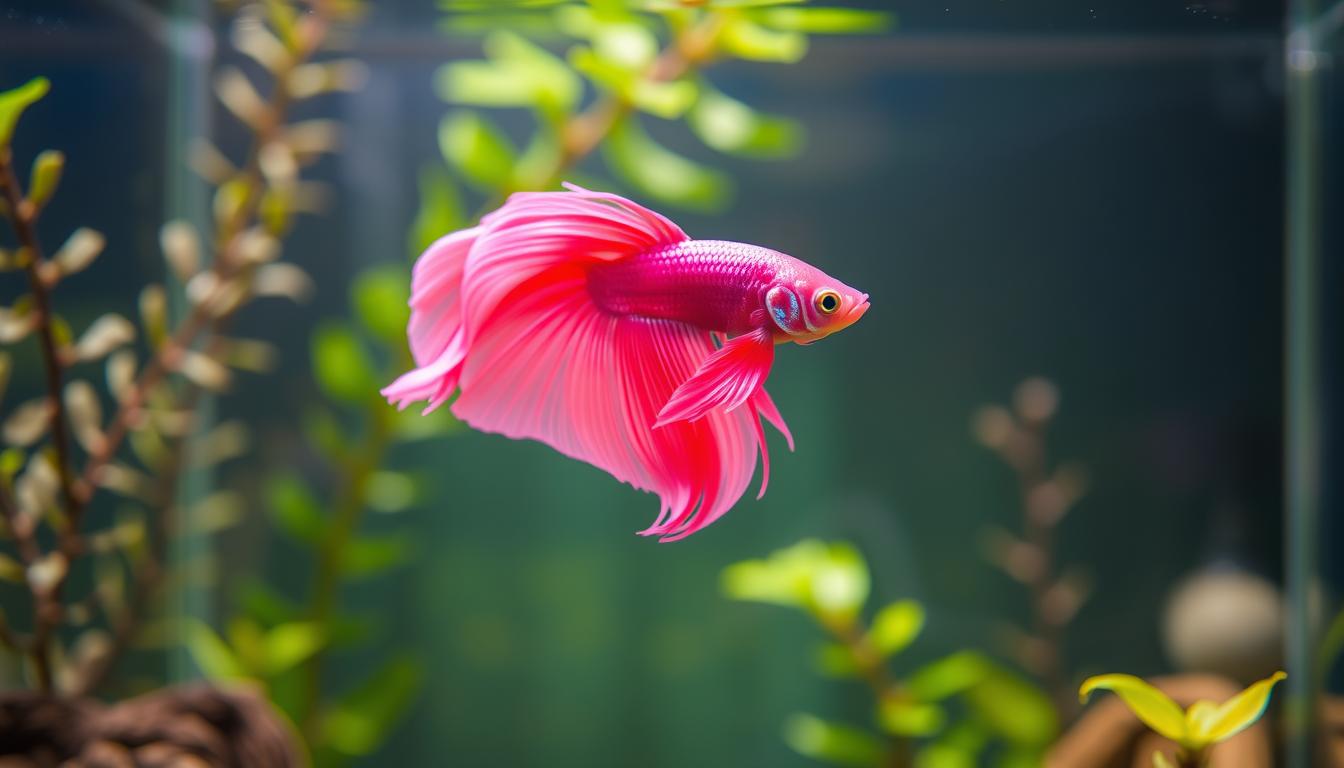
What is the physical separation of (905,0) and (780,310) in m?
0.43

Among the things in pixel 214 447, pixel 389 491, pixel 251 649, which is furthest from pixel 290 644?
pixel 214 447

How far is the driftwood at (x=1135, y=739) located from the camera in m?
0.75

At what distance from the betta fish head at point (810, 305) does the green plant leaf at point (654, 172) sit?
0.63m

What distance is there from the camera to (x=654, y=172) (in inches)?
40.8

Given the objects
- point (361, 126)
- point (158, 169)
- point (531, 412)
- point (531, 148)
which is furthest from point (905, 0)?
point (158, 169)

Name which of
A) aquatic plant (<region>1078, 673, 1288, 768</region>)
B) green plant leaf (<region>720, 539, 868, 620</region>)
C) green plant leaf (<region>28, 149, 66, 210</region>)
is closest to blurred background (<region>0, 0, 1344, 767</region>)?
green plant leaf (<region>720, 539, 868, 620</region>)

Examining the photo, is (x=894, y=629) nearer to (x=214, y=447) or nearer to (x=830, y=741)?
(x=830, y=741)

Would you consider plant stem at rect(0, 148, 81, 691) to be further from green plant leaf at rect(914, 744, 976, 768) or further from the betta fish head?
green plant leaf at rect(914, 744, 976, 768)

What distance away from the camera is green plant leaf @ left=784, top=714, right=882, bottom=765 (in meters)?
1.14

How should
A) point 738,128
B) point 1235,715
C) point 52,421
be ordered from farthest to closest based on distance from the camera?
point 738,128 < point 52,421 < point 1235,715

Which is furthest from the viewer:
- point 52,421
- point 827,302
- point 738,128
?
point 738,128

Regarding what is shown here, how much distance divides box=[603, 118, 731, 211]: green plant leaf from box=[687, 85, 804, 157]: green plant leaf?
6cm

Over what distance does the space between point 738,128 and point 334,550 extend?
81 centimetres

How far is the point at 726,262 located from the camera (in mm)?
434
